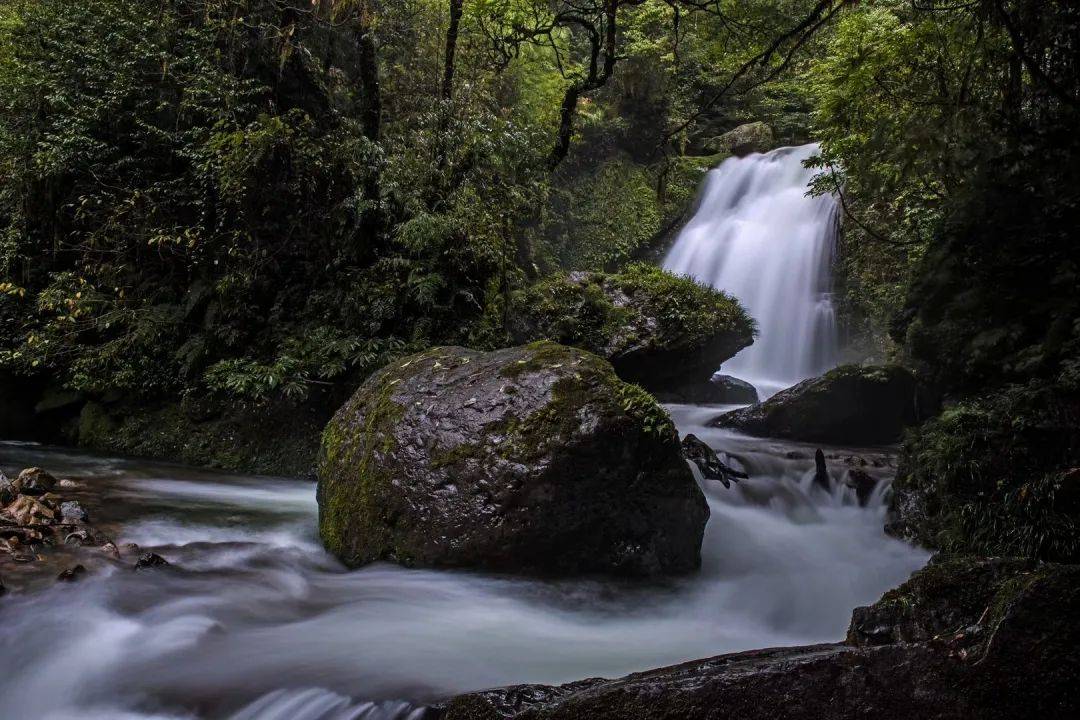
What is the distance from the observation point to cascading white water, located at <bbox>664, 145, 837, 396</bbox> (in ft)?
45.1

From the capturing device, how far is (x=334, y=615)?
3.97 m

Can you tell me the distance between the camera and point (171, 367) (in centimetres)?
900

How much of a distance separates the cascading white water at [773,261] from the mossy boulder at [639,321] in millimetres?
3226

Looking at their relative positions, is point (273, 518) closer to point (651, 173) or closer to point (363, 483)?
point (363, 483)

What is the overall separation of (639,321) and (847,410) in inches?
116

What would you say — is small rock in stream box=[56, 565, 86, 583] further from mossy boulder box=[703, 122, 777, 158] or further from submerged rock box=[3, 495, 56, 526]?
mossy boulder box=[703, 122, 777, 158]

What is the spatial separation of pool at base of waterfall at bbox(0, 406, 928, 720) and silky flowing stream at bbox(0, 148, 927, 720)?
1 cm

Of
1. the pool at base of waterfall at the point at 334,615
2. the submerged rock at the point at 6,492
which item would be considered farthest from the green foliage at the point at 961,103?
the submerged rock at the point at 6,492

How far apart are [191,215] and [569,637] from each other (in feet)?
27.0

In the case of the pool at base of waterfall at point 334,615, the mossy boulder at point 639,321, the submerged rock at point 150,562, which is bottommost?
the pool at base of waterfall at point 334,615

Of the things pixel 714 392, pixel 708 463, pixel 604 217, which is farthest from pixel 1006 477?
pixel 604 217

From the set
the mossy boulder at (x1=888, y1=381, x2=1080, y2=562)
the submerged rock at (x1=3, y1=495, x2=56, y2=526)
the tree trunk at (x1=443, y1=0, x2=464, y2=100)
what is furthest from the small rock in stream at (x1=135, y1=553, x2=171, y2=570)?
the tree trunk at (x1=443, y1=0, x2=464, y2=100)

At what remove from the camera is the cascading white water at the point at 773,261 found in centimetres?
1375

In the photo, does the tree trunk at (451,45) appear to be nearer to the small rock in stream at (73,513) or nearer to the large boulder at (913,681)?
the small rock in stream at (73,513)
